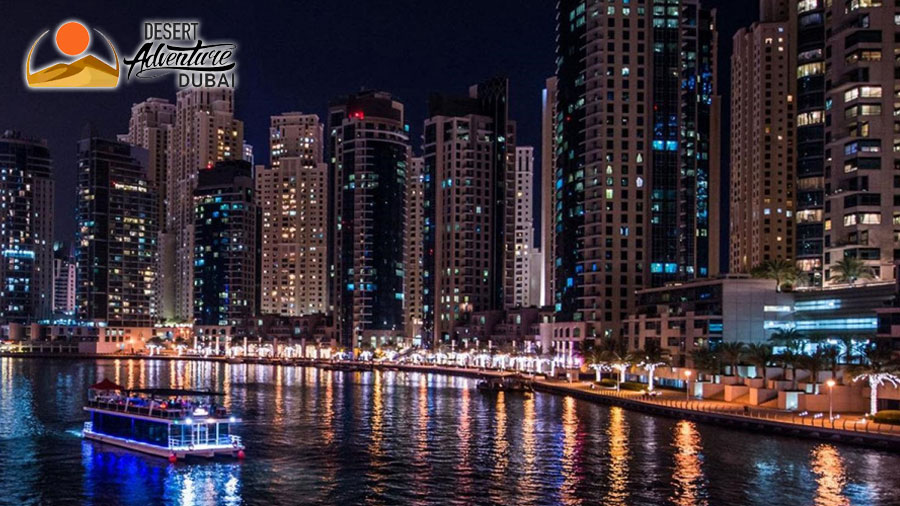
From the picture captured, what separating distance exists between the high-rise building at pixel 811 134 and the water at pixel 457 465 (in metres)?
74.1

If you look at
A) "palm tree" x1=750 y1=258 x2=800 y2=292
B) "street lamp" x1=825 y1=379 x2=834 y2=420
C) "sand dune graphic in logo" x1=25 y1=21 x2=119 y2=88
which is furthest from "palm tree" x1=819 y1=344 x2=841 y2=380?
"sand dune graphic in logo" x1=25 y1=21 x2=119 y2=88

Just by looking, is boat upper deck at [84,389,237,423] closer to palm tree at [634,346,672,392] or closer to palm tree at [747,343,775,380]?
palm tree at [747,343,775,380]

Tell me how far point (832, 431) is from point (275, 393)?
305ft

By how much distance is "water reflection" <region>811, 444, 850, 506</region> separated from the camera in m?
65.4

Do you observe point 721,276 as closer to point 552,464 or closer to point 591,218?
point 591,218

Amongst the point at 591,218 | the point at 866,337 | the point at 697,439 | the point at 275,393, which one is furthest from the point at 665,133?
the point at 697,439

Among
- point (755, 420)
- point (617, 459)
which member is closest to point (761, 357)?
point (755, 420)

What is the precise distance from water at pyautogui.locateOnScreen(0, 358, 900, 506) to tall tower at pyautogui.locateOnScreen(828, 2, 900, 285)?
168 feet

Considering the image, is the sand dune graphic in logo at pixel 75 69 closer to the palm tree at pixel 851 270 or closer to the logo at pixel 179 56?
the logo at pixel 179 56

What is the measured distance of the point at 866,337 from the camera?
124188mm

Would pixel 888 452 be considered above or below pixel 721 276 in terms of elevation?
below

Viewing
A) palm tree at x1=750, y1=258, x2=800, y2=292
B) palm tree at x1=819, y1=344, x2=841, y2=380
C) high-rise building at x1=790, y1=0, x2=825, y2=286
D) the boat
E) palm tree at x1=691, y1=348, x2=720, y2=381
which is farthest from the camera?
high-rise building at x1=790, y1=0, x2=825, y2=286

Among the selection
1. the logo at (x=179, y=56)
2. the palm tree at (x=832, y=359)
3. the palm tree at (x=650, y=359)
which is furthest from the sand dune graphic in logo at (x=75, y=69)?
the palm tree at (x=650, y=359)

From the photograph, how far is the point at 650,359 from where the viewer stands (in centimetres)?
14800
